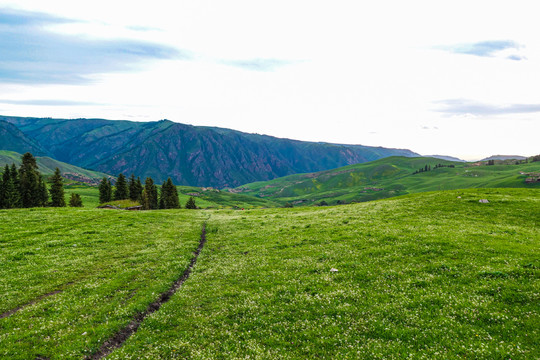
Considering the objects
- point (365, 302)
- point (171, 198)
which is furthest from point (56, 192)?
point (365, 302)

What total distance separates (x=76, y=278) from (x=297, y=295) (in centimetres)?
1863

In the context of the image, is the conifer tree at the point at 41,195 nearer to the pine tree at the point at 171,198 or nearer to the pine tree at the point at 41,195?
the pine tree at the point at 41,195

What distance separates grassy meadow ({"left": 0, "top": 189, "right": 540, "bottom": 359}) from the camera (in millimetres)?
11070

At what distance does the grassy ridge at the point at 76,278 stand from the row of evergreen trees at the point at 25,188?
58.9 meters

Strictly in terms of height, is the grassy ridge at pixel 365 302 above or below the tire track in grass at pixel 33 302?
above

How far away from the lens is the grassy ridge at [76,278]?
12.5m

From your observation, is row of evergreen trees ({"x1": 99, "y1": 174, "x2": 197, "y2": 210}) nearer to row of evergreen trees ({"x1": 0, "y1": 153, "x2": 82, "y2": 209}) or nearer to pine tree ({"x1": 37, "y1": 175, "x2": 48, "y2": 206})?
pine tree ({"x1": 37, "y1": 175, "x2": 48, "y2": 206})

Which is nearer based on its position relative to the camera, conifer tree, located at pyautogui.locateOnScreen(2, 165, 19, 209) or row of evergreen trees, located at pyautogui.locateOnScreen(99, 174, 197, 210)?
conifer tree, located at pyautogui.locateOnScreen(2, 165, 19, 209)

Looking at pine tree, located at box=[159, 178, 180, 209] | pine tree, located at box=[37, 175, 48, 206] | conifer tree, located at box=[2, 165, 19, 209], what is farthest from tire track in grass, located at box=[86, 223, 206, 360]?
pine tree, located at box=[159, 178, 180, 209]

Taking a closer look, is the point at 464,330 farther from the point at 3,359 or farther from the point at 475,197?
the point at 475,197

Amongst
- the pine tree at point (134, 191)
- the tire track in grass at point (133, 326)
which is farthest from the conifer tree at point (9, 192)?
the tire track in grass at point (133, 326)

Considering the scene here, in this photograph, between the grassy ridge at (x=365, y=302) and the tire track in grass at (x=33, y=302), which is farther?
the tire track in grass at (x=33, y=302)

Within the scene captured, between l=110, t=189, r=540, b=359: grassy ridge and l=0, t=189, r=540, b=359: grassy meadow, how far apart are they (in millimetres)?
69

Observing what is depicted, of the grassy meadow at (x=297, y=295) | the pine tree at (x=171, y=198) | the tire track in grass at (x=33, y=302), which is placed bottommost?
the pine tree at (x=171, y=198)
